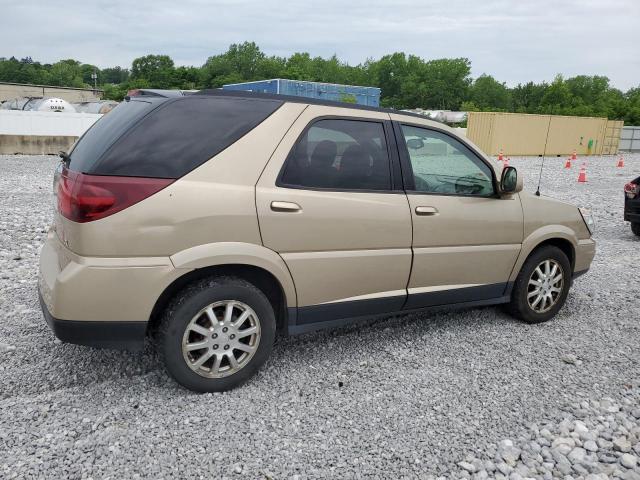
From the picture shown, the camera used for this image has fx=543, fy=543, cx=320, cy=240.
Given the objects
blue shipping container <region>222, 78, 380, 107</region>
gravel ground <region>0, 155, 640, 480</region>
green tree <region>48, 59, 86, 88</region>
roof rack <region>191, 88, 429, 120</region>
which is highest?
green tree <region>48, 59, 86, 88</region>

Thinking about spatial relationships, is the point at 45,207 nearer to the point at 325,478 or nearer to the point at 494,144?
the point at 325,478

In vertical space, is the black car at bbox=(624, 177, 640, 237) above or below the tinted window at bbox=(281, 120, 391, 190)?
below

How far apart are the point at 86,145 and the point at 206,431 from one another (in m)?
1.84

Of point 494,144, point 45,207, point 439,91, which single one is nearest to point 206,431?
point 45,207

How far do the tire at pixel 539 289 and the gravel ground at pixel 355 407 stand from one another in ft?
0.43

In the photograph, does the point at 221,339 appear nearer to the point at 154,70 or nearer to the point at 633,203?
the point at 633,203

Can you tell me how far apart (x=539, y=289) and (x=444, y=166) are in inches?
57.9

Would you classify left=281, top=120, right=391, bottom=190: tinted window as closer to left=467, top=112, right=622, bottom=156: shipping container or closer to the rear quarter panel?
the rear quarter panel

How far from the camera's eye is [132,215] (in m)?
2.92

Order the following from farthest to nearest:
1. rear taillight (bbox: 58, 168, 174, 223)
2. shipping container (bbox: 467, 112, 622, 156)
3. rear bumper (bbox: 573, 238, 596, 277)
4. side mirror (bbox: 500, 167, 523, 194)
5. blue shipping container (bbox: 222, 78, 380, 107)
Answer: shipping container (bbox: 467, 112, 622, 156) < blue shipping container (bbox: 222, 78, 380, 107) < rear bumper (bbox: 573, 238, 596, 277) < side mirror (bbox: 500, 167, 523, 194) < rear taillight (bbox: 58, 168, 174, 223)

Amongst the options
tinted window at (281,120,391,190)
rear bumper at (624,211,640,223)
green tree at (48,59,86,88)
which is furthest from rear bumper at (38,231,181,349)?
green tree at (48,59,86,88)

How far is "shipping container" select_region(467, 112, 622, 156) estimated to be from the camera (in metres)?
32.8

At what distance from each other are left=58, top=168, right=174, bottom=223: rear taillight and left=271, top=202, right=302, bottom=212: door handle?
0.67 metres

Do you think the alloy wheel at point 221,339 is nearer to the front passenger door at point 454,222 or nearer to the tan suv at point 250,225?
the tan suv at point 250,225
